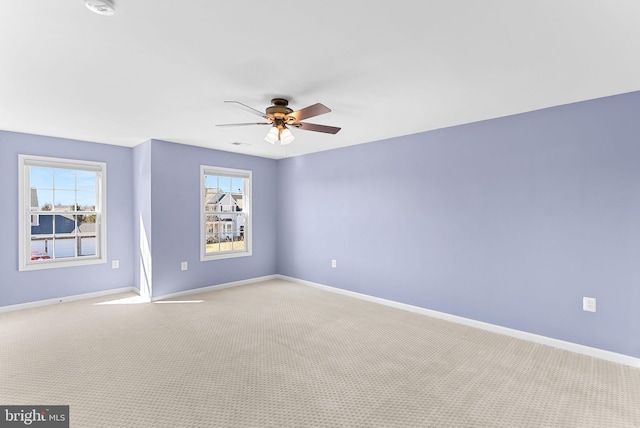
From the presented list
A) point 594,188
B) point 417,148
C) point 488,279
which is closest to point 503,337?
point 488,279

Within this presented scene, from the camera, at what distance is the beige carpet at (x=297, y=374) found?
2104 millimetres

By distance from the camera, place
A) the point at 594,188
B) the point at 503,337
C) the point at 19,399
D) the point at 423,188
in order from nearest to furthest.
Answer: the point at 19,399
the point at 594,188
the point at 503,337
the point at 423,188

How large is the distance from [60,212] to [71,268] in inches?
33.1

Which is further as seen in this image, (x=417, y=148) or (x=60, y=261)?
(x=60, y=261)

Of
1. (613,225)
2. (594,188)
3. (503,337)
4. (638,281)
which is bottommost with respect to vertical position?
(503,337)

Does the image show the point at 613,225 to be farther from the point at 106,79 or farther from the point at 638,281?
the point at 106,79

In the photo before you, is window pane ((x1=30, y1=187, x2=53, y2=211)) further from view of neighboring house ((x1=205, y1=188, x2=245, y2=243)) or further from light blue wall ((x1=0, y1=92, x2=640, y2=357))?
view of neighboring house ((x1=205, y1=188, x2=245, y2=243))

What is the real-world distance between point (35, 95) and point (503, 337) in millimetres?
5246

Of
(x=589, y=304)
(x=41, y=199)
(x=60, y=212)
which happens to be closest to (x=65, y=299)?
(x=60, y=212)

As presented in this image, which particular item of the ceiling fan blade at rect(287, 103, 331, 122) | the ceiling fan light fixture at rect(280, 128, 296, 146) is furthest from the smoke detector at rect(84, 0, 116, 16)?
the ceiling fan light fixture at rect(280, 128, 296, 146)

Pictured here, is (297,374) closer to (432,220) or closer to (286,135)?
(286,135)

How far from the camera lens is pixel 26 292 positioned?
14.2 ft

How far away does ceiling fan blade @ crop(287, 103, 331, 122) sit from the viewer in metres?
2.51

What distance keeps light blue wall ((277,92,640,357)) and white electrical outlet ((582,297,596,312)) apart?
0.03m
